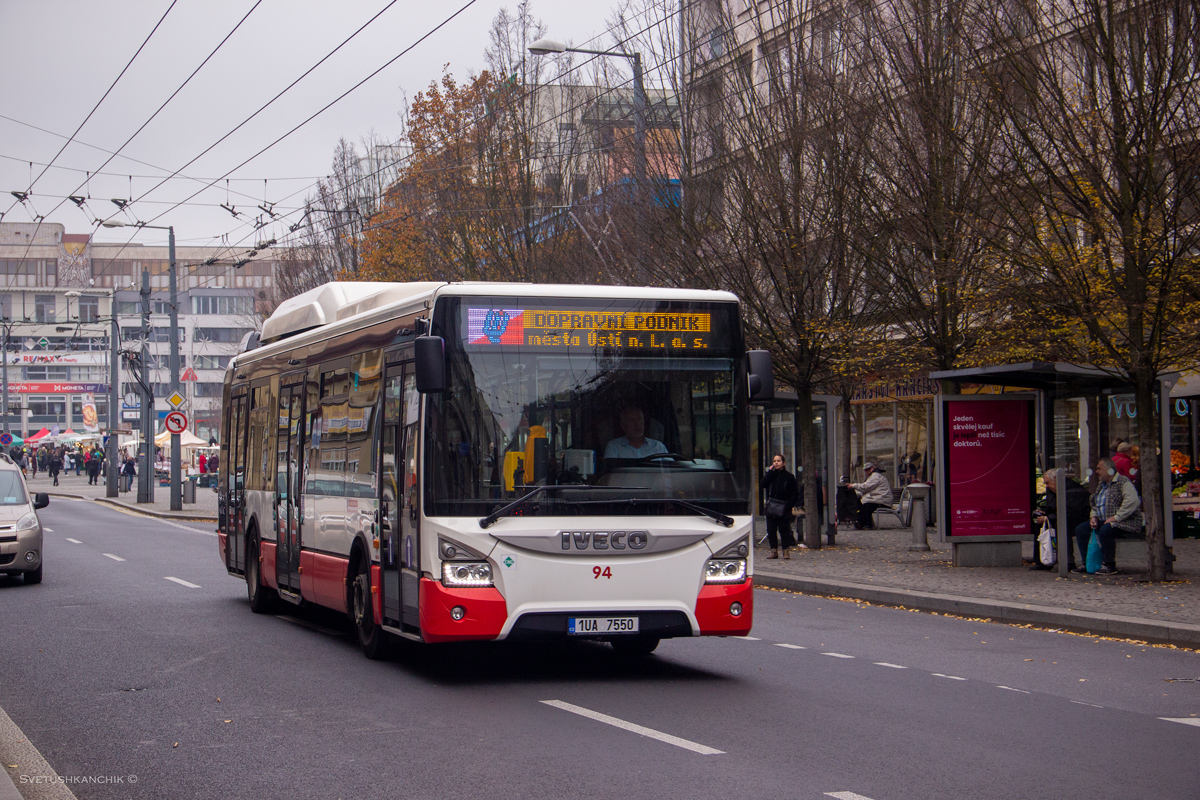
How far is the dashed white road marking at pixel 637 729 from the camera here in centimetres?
743

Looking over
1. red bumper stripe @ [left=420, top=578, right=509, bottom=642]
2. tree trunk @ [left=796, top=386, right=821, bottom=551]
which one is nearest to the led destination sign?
red bumper stripe @ [left=420, top=578, right=509, bottom=642]

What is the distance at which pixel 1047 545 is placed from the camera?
18375 millimetres

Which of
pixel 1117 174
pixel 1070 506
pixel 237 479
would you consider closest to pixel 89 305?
pixel 237 479

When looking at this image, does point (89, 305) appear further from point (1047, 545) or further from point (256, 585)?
point (1047, 545)

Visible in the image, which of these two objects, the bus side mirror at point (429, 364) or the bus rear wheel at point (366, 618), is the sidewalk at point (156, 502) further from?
the bus side mirror at point (429, 364)

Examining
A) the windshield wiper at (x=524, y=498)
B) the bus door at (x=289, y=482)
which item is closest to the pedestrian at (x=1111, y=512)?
the windshield wiper at (x=524, y=498)

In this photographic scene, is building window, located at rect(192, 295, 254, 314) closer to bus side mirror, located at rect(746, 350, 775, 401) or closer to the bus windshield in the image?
the bus windshield

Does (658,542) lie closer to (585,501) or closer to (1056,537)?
(585,501)

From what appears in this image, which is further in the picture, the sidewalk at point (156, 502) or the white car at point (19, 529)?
the sidewalk at point (156, 502)

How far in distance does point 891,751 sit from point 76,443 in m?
91.3

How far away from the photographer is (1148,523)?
1658 centimetres

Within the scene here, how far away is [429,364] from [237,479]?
25.2ft

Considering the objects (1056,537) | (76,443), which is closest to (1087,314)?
(1056,537)

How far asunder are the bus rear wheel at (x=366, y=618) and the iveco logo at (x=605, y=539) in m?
2.07
